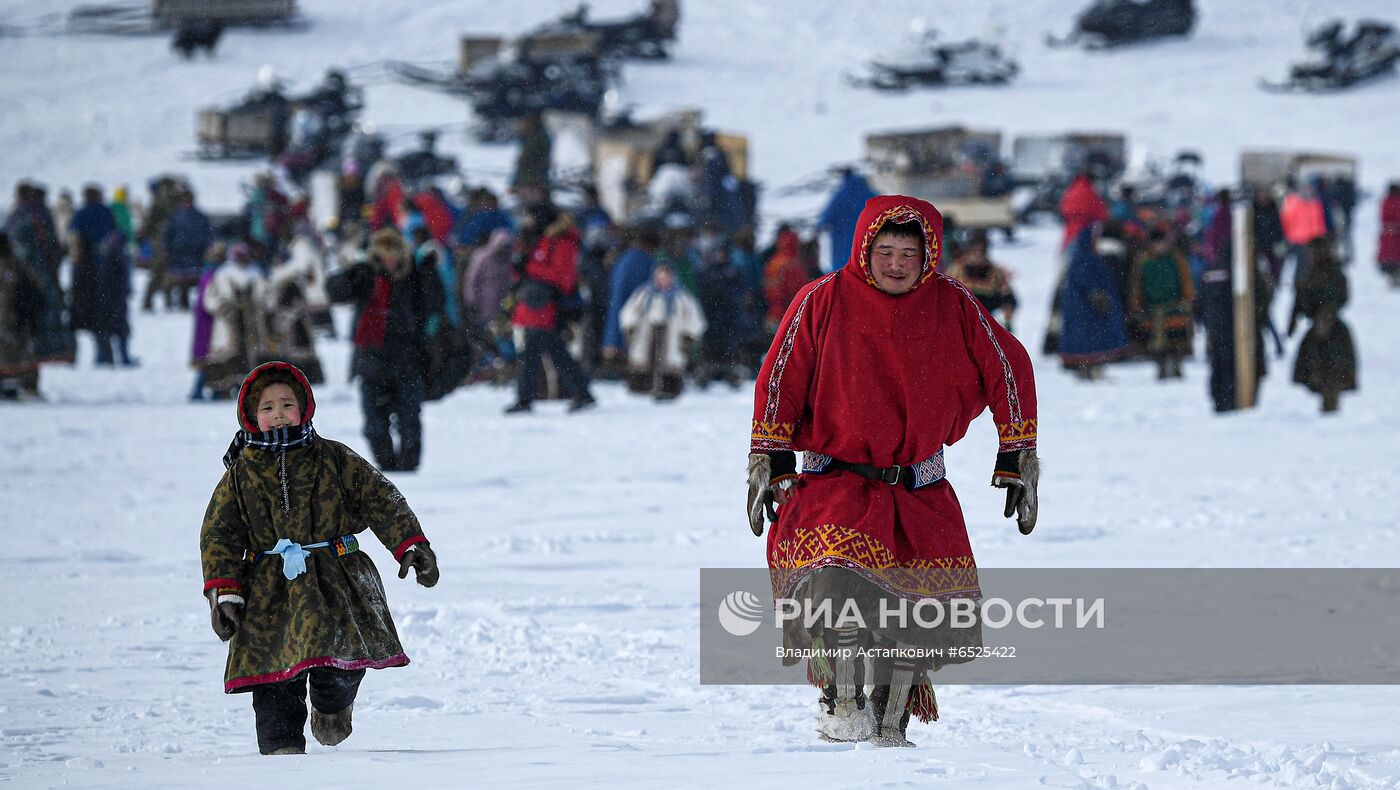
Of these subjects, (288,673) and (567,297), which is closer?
(288,673)

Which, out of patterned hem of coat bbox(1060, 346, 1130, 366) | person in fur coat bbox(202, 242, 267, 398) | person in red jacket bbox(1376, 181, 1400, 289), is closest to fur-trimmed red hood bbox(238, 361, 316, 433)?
person in fur coat bbox(202, 242, 267, 398)

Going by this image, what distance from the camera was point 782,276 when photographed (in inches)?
617

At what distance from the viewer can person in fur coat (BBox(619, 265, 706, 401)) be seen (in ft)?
48.6

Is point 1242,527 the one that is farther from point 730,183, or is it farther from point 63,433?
point 730,183

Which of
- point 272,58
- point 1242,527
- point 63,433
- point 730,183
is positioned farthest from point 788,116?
point 1242,527

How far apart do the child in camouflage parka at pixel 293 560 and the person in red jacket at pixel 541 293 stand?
9361mm

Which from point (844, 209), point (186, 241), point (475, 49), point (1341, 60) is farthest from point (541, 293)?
point (1341, 60)

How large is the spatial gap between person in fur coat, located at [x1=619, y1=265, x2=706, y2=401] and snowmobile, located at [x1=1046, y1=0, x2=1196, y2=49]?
32.8m

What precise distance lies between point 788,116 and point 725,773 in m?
36.3

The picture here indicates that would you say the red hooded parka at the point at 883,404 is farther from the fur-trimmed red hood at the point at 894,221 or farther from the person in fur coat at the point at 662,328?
the person in fur coat at the point at 662,328

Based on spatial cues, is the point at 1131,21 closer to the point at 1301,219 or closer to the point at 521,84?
the point at 521,84

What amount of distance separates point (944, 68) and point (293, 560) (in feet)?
125

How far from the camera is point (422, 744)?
15.0 ft

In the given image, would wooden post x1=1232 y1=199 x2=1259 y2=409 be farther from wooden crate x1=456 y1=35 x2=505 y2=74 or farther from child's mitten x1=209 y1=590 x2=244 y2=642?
wooden crate x1=456 y1=35 x2=505 y2=74
